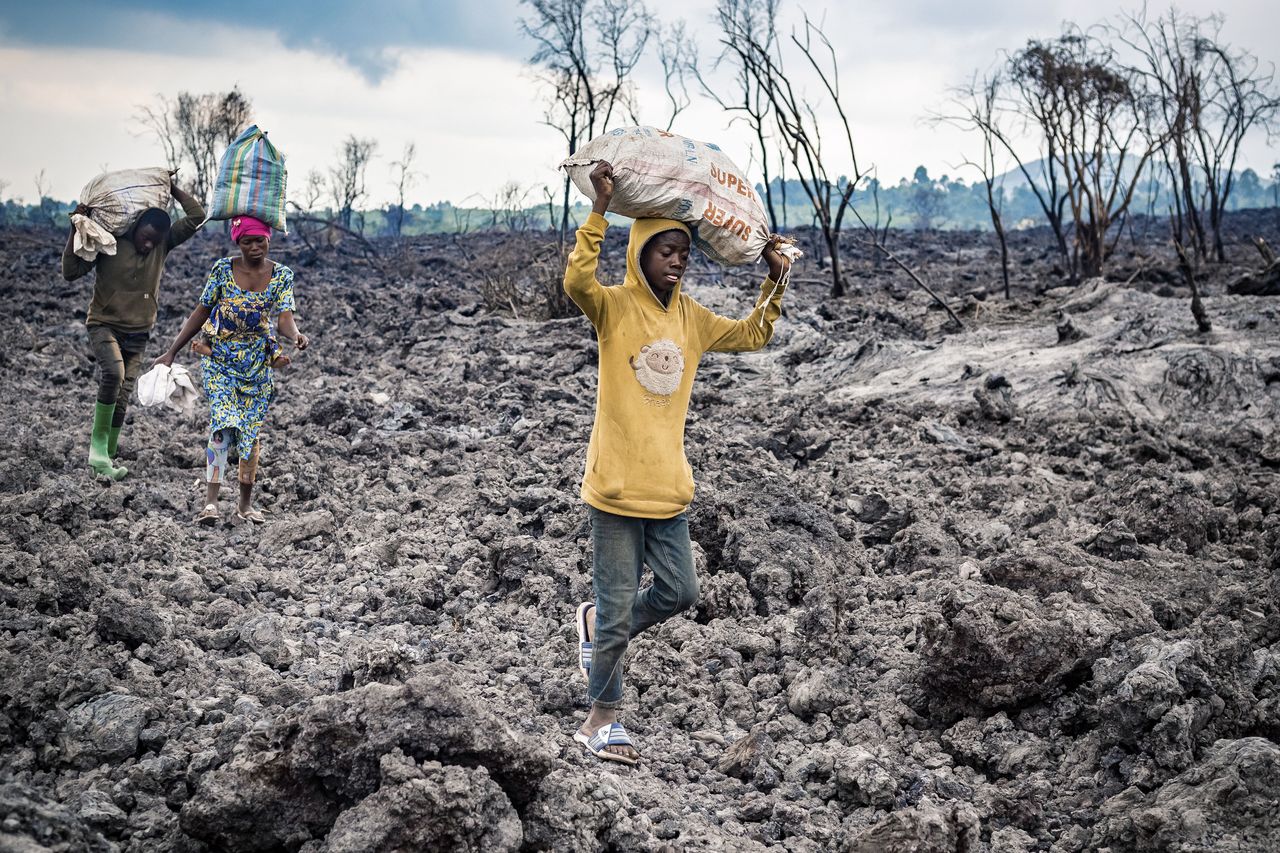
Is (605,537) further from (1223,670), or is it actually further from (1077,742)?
(1223,670)

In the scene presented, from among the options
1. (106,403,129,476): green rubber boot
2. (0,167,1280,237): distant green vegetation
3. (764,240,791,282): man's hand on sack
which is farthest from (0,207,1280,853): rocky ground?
(0,167,1280,237): distant green vegetation

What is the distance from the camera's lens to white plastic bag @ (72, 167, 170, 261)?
5617mm

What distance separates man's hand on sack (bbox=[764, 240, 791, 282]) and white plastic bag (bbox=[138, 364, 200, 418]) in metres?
3.05

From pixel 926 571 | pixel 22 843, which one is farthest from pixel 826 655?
pixel 22 843

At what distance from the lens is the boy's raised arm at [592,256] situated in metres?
2.83

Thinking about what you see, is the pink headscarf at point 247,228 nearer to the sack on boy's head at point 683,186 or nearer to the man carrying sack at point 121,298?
the man carrying sack at point 121,298

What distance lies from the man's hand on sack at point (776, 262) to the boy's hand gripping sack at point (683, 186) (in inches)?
1.5

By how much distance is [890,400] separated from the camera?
7.36 meters

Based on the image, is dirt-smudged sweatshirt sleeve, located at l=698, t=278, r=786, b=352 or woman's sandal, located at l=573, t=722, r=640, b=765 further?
dirt-smudged sweatshirt sleeve, located at l=698, t=278, r=786, b=352

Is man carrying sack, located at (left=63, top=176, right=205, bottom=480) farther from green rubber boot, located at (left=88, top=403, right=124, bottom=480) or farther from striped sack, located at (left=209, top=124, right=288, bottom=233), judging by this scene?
striped sack, located at (left=209, top=124, right=288, bottom=233)

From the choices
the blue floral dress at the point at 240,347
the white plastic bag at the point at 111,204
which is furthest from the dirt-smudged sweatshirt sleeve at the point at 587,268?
the white plastic bag at the point at 111,204

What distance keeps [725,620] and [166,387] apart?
2.90m

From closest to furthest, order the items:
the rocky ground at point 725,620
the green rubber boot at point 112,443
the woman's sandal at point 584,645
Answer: the rocky ground at point 725,620, the woman's sandal at point 584,645, the green rubber boot at point 112,443

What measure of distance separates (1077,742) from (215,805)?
229 centimetres
